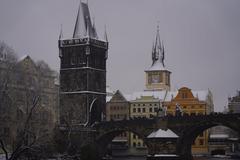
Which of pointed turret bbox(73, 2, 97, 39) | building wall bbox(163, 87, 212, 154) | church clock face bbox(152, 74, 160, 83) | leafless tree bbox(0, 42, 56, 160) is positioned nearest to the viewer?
leafless tree bbox(0, 42, 56, 160)

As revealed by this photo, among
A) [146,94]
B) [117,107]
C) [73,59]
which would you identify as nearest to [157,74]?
[146,94]

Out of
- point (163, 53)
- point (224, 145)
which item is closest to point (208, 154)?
point (224, 145)

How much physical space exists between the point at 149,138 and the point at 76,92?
1466cm

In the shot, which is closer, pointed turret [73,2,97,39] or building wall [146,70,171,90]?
pointed turret [73,2,97,39]

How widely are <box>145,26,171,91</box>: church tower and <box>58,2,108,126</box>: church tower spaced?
3524cm

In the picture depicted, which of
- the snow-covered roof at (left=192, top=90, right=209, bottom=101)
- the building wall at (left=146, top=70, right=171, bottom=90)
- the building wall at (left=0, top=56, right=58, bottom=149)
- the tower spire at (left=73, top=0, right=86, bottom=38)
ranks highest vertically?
the tower spire at (left=73, top=0, right=86, bottom=38)

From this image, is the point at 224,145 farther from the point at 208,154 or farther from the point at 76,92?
the point at 76,92

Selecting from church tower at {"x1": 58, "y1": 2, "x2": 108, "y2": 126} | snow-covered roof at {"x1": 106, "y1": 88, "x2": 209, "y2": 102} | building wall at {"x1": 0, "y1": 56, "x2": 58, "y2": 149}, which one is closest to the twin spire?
snow-covered roof at {"x1": 106, "y1": 88, "x2": 209, "y2": 102}

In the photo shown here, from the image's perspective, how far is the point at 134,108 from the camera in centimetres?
10950

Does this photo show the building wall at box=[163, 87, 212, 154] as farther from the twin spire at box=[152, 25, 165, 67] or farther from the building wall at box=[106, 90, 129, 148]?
the twin spire at box=[152, 25, 165, 67]

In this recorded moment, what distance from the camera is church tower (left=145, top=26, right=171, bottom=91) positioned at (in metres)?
123

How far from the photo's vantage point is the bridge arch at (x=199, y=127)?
73.2m

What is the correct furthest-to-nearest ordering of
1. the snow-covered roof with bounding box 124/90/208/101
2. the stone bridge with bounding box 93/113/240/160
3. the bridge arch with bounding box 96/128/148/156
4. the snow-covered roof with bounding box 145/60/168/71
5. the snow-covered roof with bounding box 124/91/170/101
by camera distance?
the snow-covered roof with bounding box 145/60/168/71 < the snow-covered roof with bounding box 124/91/170/101 < the snow-covered roof with bounding box 124/90/208/101 < the bridge arch with bounding box 96/128/148/156 < the stone bridge with bounding box 93/113/240/160

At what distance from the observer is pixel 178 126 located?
77.4m
